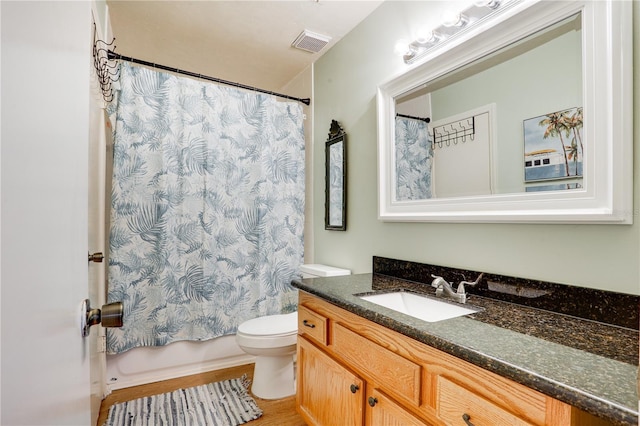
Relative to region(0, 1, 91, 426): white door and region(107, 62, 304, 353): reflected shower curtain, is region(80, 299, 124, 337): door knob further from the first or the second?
region(107, 62, 304, 353): reflected shower curtain

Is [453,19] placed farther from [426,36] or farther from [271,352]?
[271,352]

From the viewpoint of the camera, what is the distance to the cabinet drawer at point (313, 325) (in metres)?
1.54

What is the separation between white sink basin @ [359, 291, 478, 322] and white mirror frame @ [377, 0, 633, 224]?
40 cm

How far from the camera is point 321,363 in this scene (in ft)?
5.09

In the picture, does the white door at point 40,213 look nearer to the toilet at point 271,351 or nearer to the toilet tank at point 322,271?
the toilet at point 271,351

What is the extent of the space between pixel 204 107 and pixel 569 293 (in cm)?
239

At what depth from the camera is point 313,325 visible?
1.62 meters

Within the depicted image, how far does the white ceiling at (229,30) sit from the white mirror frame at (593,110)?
0.99 meters

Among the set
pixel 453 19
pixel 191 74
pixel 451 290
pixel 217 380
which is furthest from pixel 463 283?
pixel 191 74

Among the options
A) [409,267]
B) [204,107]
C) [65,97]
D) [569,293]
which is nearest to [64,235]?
[65,97]

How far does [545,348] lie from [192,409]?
1941 millimetres

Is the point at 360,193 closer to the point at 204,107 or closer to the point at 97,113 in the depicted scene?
the point at 204,107

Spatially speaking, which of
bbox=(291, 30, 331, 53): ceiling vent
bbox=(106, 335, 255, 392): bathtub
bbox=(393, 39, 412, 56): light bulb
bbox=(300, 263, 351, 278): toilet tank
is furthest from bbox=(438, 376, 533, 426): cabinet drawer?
bbox=(291, 30, 331, 53): ceiling vent

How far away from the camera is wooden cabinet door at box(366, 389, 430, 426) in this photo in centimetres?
107
